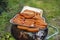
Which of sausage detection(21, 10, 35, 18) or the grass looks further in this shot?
the grass

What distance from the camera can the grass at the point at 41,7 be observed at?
164 inches

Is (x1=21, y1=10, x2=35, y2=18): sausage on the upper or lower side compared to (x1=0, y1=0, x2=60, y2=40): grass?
upper

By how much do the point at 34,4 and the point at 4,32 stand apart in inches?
45.3

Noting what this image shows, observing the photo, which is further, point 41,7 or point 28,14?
Result: point 41,7

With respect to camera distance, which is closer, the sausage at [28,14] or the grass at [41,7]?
the sausage at [28,14]

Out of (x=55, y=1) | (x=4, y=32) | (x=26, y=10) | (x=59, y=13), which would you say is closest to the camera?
(x=26, y=10)

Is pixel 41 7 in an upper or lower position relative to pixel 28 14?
lower

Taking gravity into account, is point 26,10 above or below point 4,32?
above

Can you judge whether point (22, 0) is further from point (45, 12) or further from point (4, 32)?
point (4, 32)

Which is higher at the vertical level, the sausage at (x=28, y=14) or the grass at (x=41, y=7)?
the sausage at (x=28, y=14)

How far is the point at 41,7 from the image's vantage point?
15.6ft

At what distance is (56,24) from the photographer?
4.24 meters

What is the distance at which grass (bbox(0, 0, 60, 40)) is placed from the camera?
4170 millimetres

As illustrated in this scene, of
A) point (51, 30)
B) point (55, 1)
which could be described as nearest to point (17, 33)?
point (51, 30)
